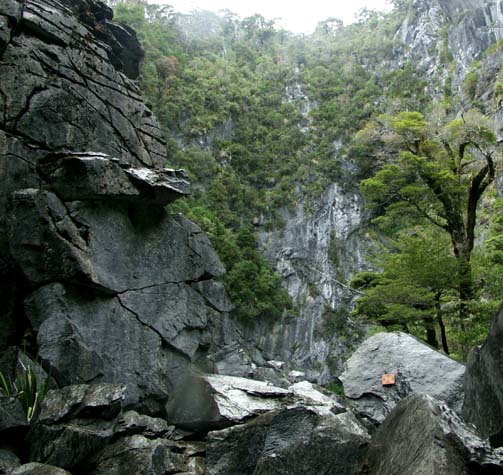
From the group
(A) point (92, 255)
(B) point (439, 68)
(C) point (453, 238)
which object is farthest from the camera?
(B) point (439, 68)

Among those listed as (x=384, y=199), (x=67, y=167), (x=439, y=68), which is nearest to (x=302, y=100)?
(x=439, y=68)

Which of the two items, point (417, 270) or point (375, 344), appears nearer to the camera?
point (375, 344)

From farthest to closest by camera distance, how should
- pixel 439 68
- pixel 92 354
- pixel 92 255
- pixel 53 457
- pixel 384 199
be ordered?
pixel 439 68, pixel 384 199, pixel 92 255, pixel 92 354, pixel 53 457

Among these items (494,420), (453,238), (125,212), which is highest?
(453,238)

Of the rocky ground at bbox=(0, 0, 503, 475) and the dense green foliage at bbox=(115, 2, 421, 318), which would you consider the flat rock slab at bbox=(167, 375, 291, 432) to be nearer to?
the rocky ground at bbox=(0, 0, 503, 475)

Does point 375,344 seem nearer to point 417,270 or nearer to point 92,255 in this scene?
point 417,270

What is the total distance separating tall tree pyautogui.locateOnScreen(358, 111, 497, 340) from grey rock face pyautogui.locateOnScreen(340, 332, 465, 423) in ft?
15.0

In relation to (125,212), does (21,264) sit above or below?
below

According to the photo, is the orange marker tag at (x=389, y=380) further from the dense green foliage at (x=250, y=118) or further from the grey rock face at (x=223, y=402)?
the dense green foliage at (x=250, y=118)

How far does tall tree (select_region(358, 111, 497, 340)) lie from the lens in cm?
1344

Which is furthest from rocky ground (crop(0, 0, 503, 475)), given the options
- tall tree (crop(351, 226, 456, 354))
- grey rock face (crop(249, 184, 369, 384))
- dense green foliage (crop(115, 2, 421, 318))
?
grey rock face (crop(249, 184, 369, 384))

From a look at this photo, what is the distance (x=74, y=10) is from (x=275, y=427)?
12302 mm

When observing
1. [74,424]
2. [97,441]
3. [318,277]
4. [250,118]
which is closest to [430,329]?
[97,441]

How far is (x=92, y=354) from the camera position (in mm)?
7715
